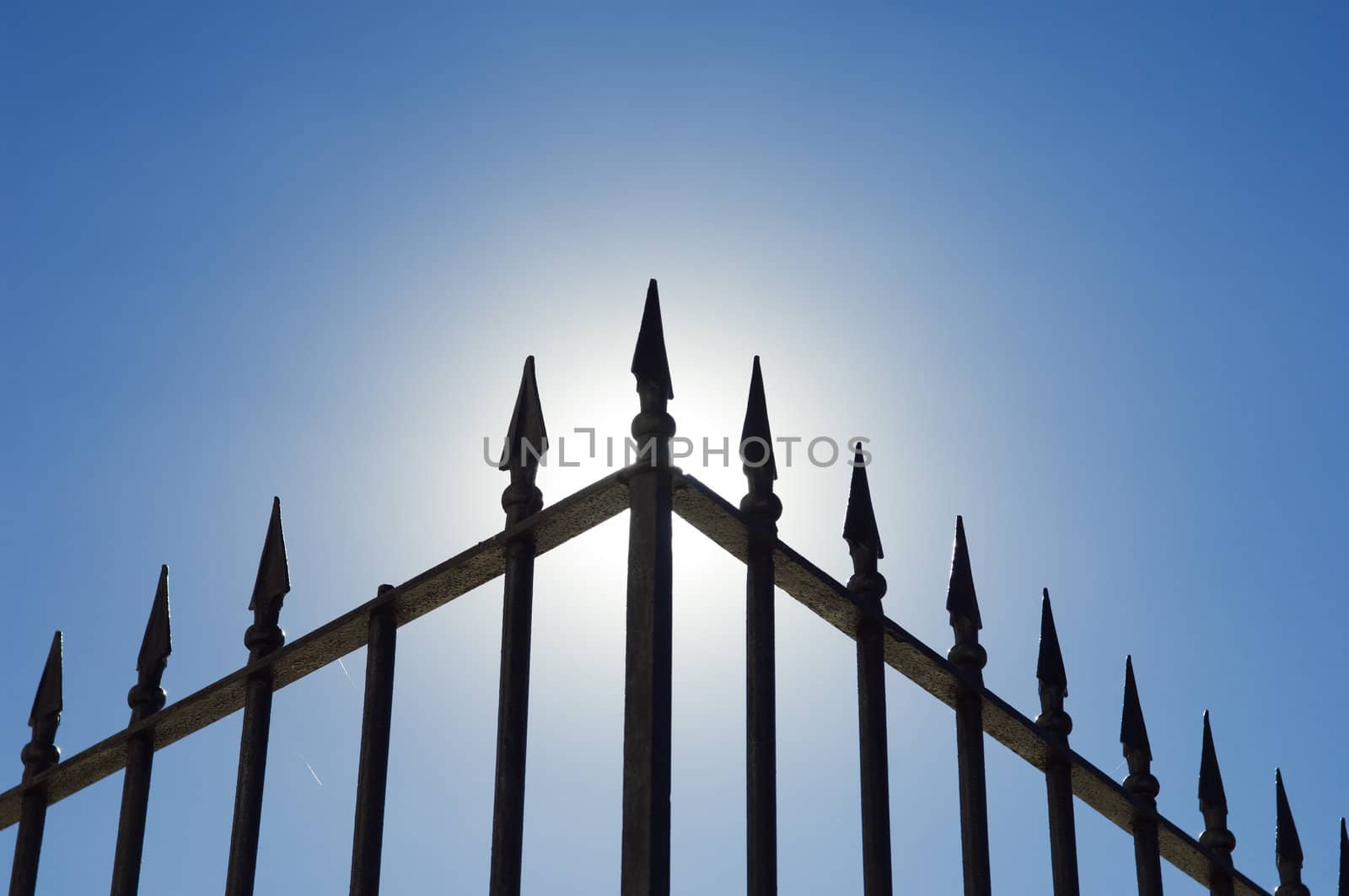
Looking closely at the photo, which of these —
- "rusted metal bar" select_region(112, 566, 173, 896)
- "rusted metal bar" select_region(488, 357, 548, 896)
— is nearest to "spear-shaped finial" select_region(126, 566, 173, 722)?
"rusted metal bar" select_region(112, 566, 173, 896)

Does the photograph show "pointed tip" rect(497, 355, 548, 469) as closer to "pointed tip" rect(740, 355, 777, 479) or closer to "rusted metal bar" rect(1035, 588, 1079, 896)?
"pointed tip" rect(740, 355, 777, 479)

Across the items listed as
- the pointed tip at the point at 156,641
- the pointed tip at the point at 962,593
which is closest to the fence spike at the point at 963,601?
the pointed tip at the point at 962,593

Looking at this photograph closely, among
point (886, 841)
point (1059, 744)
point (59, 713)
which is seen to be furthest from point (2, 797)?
point (1059, 744)

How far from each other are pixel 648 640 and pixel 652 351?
2.66 ft

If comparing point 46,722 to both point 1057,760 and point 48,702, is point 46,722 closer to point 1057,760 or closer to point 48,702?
point 48,702

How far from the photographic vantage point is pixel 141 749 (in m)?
4.71

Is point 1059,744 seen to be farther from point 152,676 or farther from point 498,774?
point 152,676

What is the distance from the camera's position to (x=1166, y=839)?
543cm

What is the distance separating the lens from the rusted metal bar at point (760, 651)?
3.93 metres

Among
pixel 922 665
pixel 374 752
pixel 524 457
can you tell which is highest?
pixel 524 457

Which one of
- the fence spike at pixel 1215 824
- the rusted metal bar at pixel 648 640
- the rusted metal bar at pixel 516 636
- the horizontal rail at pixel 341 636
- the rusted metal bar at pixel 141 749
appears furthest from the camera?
the fence spike at pixel 1215 824

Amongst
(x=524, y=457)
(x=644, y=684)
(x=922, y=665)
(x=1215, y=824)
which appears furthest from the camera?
(x=1215, y=824)

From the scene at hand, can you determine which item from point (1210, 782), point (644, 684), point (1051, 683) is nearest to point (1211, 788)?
point (1210, 782)

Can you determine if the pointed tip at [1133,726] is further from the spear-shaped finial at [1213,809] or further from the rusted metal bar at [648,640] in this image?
the rusted metal bar at [648,640]
